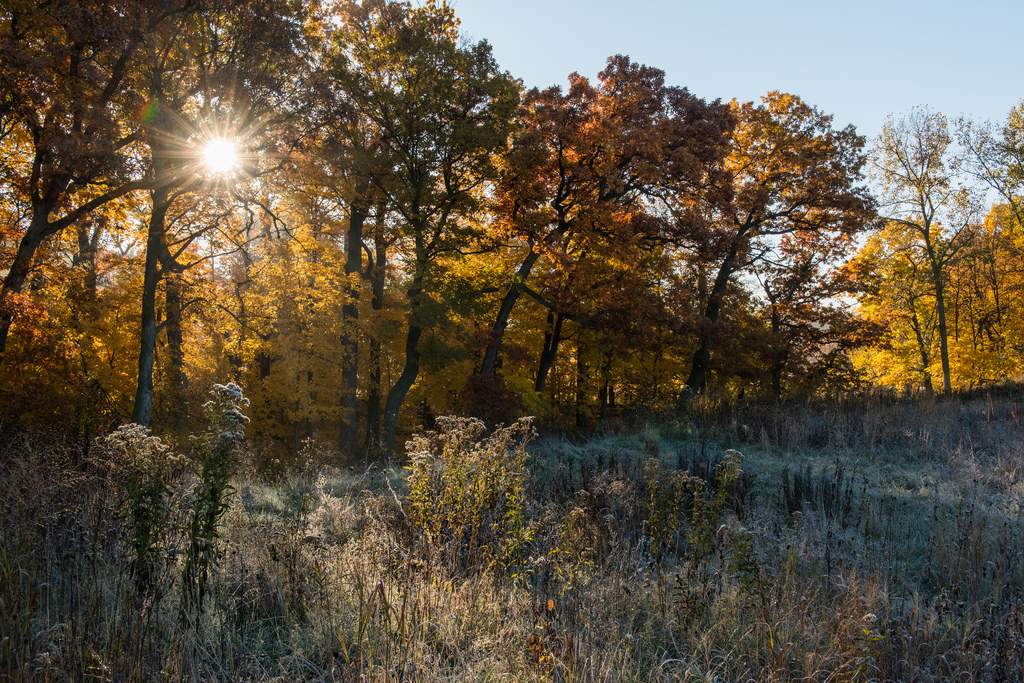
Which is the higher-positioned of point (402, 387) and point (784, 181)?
point (784, 181)

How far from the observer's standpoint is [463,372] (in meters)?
21.0

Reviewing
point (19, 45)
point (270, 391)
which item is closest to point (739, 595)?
point (19, 45)

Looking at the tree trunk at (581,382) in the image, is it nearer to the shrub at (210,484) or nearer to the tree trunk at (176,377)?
the tree trunk at (176,377)

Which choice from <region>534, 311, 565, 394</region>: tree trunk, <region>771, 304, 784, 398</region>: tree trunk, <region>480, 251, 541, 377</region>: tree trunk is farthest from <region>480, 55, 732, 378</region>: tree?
<region>771, 304, 784, 398</region>: tree trunk

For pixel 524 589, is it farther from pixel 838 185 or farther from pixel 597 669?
pixel 838 185

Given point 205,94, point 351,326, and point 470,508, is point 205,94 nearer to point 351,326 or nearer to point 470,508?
point 351,326

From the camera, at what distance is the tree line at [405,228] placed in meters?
12.2

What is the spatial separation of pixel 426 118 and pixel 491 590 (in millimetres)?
14402

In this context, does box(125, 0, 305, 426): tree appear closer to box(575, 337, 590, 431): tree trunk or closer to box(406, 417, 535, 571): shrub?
box(406, 417, 535, 571): shrub

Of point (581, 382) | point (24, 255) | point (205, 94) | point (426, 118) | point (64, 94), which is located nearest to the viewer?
point (64, 94)

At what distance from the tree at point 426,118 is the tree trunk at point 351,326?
1218mm

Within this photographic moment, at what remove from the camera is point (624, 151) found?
1839 cm

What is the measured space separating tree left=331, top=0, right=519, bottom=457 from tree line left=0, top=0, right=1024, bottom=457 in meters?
0.09

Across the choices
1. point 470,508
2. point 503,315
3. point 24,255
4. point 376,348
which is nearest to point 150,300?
point 24,255
